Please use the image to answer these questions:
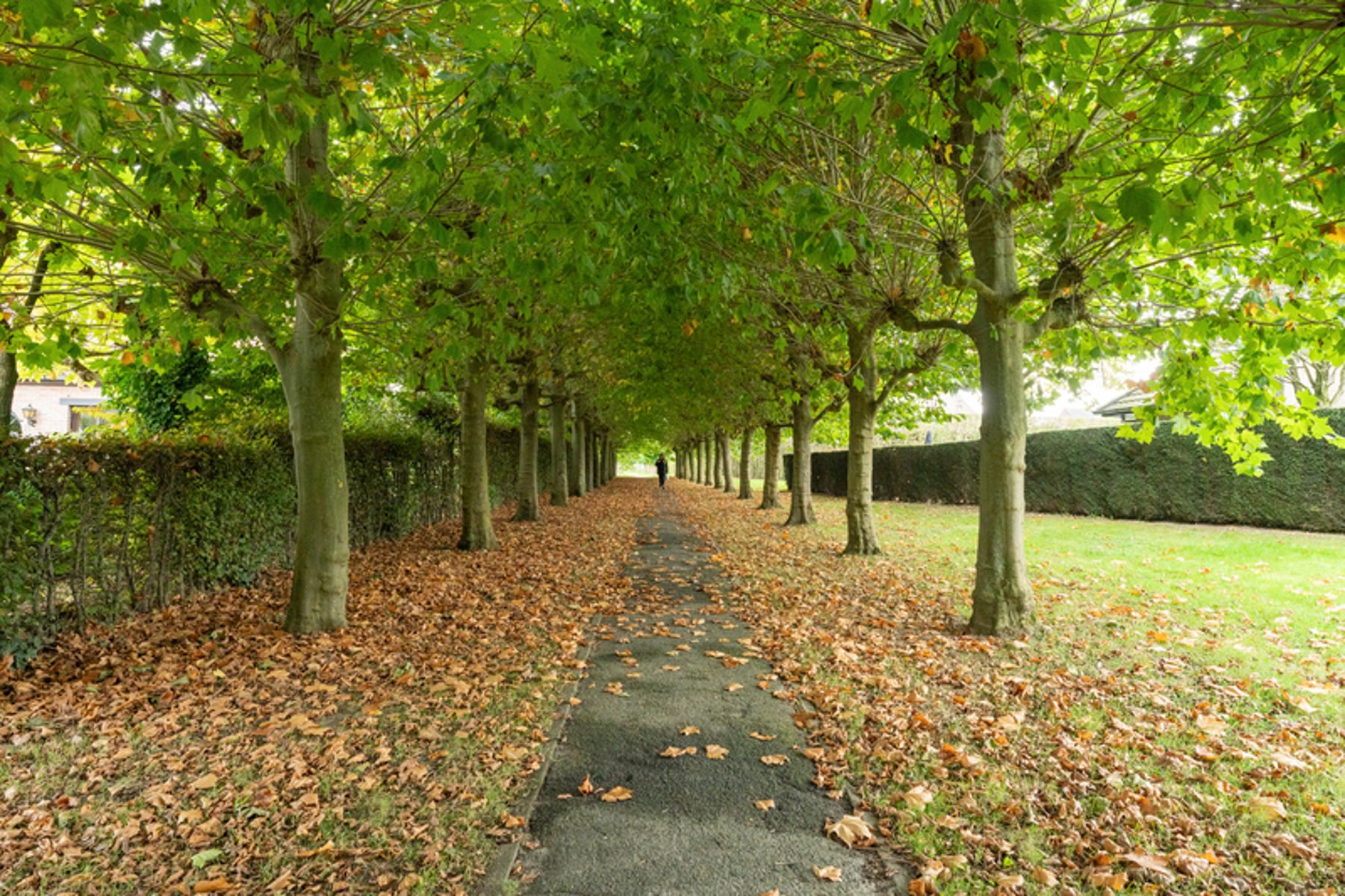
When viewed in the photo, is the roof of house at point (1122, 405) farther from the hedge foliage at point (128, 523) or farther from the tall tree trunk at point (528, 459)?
the hedge foliage at point (128, 523)

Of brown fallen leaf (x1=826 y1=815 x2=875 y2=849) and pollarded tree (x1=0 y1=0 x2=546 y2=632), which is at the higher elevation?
pollarded tree (x1=0 y1=0 x2=546 y2=632)

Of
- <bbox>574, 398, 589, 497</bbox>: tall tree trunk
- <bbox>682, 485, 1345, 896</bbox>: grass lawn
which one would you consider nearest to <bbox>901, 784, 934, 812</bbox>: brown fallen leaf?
<bbox>682, 485, 1345, 896</bbox>: grass lawn

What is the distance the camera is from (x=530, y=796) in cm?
367

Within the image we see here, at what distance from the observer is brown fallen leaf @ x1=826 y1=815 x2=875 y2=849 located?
320 cm

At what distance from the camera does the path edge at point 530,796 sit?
9.53 feet

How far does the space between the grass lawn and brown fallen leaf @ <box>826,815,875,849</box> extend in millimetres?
136

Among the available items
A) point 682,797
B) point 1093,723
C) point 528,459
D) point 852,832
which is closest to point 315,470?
point 682,797

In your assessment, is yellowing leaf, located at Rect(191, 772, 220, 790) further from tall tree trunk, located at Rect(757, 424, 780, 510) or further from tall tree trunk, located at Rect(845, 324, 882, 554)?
tall tree trunk, located at Rect(757, 424, 780, 510)

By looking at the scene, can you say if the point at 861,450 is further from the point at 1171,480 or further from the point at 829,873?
the point at 829,873

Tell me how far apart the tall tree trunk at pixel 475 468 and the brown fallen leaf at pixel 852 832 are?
9540mm

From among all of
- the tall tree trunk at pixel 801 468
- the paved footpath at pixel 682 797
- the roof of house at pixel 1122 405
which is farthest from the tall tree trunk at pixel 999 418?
the roof of house at pixel 1122 405

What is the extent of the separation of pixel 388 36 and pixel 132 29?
1.49 m

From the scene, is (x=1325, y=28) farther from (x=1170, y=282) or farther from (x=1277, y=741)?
(x=1170, y=282)

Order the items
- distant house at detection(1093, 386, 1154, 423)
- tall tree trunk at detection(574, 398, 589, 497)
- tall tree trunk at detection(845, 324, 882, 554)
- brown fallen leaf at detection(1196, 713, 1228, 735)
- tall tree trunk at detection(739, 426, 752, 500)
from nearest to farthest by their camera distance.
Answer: brown fallen leaf at detection(1196, 713, 1228, 735), tall tree trunk at detection(845, 324, 882, 554), tall tree trunk at detection(739, 426, 752, 500), tall tree trunk at detection(574, 398, 589, 497), distant house at detection(1093, 386, 1154, 423)
